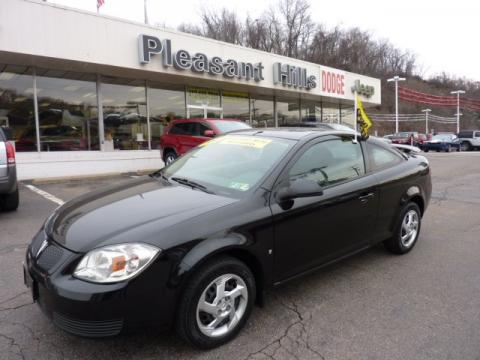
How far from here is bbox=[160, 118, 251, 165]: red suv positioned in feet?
36.3

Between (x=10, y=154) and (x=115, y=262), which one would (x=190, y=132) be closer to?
(x=10, y=154)

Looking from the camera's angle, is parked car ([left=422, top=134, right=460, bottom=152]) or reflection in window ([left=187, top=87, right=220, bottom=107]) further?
parked car ([left=422, top=134, right=460, bottom=152])

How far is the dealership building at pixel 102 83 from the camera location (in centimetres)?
1056

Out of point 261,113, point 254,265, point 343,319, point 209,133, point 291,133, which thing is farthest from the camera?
point 261,113

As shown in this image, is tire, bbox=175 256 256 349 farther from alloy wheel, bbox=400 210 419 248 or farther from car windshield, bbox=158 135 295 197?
alloy wheel, bbox=400 210 419 248

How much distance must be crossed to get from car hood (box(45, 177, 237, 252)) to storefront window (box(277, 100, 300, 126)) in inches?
680

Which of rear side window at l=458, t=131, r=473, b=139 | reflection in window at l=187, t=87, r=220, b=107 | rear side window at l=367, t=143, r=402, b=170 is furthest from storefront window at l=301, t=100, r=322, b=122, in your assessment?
rear side window at l=458, t=131, r=473, b=139

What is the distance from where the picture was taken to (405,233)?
4586mm

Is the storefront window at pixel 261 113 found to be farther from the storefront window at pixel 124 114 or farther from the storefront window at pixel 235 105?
the storefront window at pixel 124 114

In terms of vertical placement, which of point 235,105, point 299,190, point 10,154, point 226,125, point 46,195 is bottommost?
point 46,195

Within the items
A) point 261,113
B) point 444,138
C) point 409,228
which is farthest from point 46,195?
point 444,138

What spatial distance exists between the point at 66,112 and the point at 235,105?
7.54 metres

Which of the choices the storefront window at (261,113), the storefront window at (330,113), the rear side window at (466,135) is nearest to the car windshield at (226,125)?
the storefront window at (261,113)

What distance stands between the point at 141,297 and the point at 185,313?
322mm
